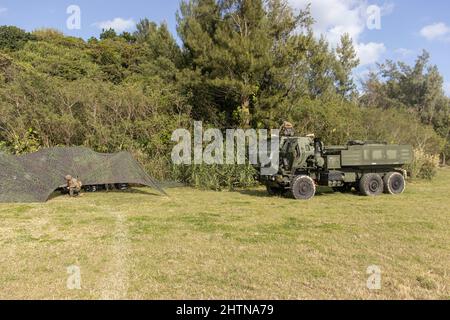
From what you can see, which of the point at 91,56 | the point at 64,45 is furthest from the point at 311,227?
the point at 64,45

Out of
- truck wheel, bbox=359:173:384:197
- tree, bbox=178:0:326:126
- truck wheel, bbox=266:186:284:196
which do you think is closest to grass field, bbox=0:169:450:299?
truck wheel, bbox=359:173:384:197

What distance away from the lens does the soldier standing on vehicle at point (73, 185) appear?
12179 millimetres

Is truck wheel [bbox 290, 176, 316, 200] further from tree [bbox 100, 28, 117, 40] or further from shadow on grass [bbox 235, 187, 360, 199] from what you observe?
tree [bbox 100, 28, 117, 40]

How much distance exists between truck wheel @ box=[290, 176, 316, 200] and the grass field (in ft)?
3.56

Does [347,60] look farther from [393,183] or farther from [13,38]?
[13,38]

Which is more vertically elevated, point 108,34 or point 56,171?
point 108,34

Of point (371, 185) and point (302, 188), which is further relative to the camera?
point (371, 185)

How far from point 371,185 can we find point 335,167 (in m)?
1.27

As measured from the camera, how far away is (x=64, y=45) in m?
35.3

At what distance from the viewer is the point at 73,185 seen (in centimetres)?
1226

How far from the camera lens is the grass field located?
4.47 meters

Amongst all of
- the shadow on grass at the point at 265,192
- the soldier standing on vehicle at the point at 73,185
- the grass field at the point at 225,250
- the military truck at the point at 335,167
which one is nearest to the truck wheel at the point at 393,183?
the military truck at the point at 335,167

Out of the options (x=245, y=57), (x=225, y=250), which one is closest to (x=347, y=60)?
(x=245, y=57)

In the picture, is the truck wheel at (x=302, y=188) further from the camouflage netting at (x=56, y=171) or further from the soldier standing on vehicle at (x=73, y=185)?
the soldier standing on vehicle at (x=73, y=185)
